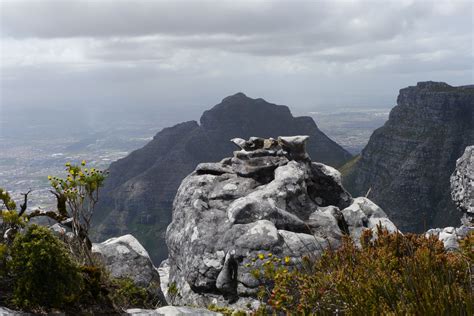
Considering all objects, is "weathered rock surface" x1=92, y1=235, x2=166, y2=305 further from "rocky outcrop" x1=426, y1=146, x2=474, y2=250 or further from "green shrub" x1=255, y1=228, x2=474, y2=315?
"rocky outcrop" x1=426, y1=146, x2=474, y2=250

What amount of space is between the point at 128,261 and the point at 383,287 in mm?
10019

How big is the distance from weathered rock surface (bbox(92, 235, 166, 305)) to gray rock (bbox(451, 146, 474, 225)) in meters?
26.4

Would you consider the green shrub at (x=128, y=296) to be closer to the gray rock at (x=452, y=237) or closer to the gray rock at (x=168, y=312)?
the gray rock at (x=168, y=312)

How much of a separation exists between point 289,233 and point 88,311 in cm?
816

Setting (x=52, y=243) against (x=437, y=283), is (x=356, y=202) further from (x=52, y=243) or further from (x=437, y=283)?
(x=52, y=243)

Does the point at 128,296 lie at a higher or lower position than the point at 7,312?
lower

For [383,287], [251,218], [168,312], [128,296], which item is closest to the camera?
[383,287]

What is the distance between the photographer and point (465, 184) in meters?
33.1

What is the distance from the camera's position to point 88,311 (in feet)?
26.4

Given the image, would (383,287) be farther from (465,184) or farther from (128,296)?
(465,184)

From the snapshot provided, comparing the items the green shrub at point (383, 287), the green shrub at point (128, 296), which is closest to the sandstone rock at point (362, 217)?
the green shrub at point (383, 287)

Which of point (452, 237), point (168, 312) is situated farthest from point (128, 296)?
point (452, 237)

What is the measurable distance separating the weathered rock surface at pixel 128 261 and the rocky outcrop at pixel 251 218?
191 centimetres

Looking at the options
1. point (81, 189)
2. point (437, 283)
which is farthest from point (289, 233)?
point (437, 283)
